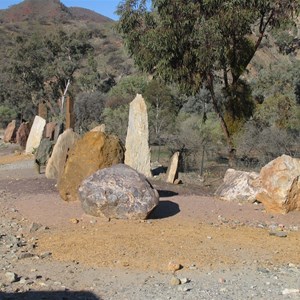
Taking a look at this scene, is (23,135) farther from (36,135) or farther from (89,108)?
(89,108)

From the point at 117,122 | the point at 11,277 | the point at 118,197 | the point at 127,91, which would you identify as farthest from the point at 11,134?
the point at 11,277

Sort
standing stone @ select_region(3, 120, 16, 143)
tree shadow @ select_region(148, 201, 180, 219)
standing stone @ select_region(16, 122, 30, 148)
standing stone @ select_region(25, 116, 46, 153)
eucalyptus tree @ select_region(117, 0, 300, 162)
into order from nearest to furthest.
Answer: tree shadow @ select_region(148, 201, 180, 219)
eucalyptus tree @ select_region(117, 0, 300, 162)
standing stone @ select_region(25, 116, 46, 153)
standing stone @ select_region(16, 122, 30, 148)
standing stone @ select_region(3, 120, 16, 143)

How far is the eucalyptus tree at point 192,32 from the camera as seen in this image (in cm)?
1622

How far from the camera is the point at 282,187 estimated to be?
34.5 feet

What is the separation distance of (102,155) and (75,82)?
3811 centimetres

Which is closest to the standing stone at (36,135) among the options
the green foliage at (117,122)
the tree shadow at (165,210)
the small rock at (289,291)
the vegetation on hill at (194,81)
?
the green foliage at (117,122)

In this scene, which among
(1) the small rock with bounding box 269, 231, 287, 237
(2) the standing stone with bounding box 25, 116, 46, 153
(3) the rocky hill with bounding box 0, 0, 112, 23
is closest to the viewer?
(1) the small rock with bounding box 269, 231, 287, 237

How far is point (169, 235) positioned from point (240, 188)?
3252 millimetres

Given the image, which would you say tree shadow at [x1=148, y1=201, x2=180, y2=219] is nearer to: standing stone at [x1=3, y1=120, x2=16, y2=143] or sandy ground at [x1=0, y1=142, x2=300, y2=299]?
sandy ground at [x1=0, y1=142, x2=300, y2=299]

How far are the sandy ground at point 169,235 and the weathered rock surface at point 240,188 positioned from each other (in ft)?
0.76

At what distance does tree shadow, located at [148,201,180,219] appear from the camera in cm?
990

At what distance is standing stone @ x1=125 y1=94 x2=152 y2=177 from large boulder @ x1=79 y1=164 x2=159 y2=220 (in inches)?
187

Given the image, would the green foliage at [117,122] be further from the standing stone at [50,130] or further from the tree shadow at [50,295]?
the tree shadow at [50,295]

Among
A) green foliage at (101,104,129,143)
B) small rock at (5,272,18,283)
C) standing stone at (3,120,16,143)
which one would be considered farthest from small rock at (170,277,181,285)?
standing stone at (3,120,16,143)
